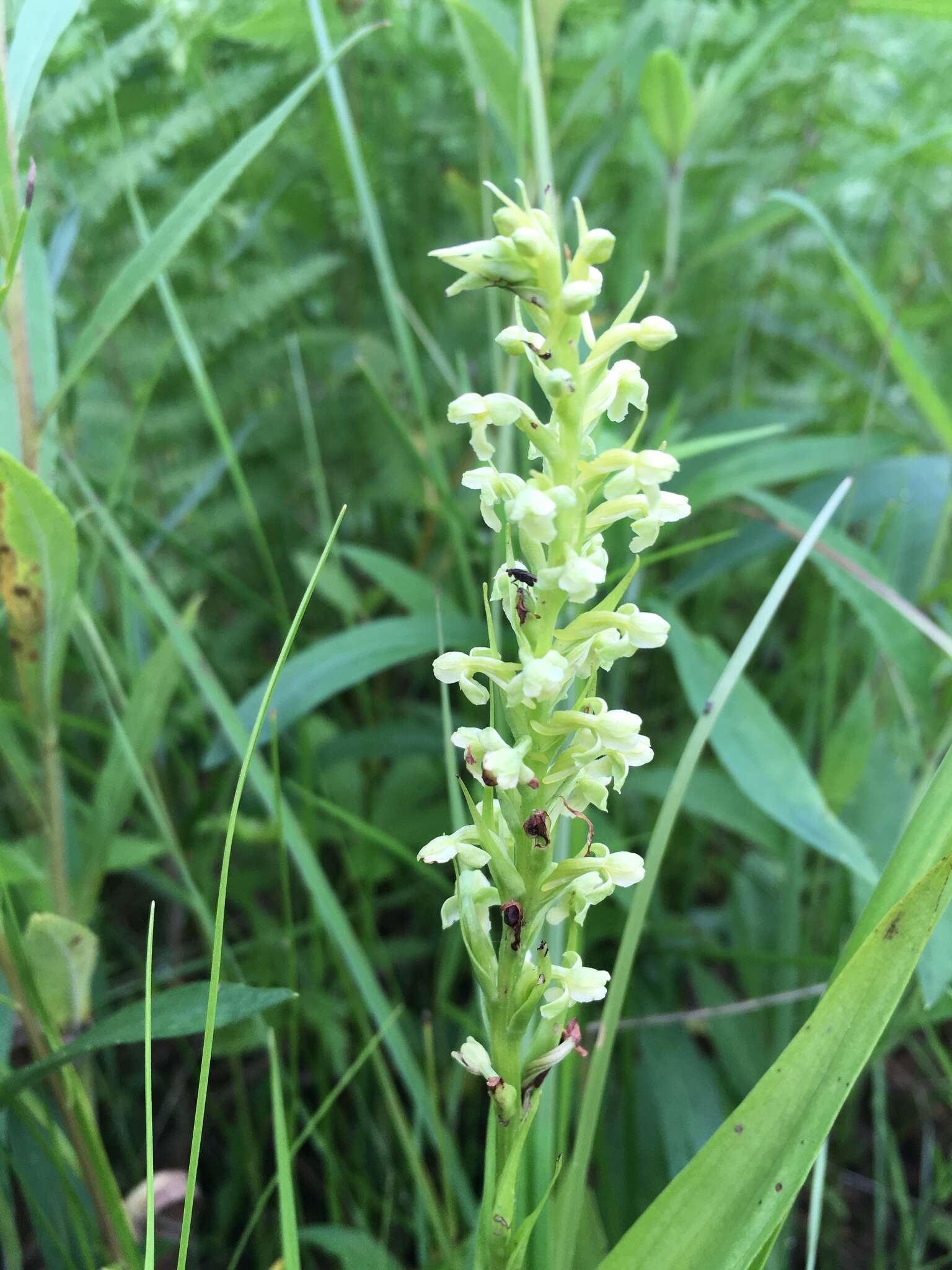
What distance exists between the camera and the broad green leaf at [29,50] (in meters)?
1.06

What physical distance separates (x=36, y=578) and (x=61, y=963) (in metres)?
0.45

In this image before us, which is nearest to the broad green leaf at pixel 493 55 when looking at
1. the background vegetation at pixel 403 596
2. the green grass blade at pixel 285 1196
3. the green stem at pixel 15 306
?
the background vegetation at pixel 403 596

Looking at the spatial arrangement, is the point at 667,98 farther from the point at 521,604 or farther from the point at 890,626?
the point at 521,604

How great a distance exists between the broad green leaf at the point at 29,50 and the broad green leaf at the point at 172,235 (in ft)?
0.59

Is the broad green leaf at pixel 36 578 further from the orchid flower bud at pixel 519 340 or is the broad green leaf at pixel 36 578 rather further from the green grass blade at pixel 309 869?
the orchid flower bud at pixel 519 340

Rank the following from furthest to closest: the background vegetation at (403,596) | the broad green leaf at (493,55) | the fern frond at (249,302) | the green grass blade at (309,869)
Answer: the fern frond at (249,302)
the broad green leaf at (493,55)
the background vegetation at (403,596)
the green grass blade at (309,869)

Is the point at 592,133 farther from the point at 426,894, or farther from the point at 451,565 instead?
the point at 426,894

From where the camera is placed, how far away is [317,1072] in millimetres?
1395

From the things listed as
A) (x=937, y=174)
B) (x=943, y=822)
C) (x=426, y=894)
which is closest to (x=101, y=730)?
(x=426, y=894)

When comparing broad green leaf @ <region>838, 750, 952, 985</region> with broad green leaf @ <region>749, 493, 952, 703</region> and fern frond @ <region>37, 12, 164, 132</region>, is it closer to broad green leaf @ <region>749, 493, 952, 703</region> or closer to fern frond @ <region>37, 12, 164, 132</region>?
broad green leaf @ <region>749, 493, 952, 703</region>

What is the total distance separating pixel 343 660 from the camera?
1.47 metres

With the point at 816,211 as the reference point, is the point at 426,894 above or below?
below

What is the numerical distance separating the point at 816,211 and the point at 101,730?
4.68 feet

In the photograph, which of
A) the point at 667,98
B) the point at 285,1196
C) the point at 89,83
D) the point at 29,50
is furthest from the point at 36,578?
the point at 667,98
